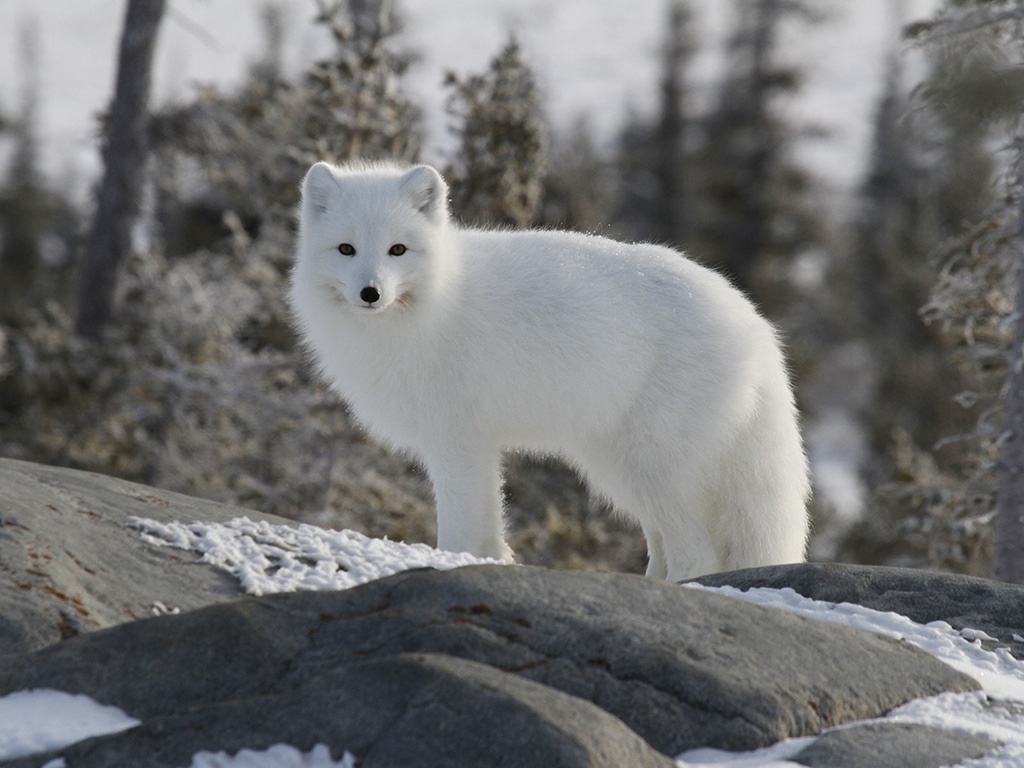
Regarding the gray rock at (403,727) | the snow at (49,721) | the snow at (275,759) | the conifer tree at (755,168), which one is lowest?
the snow at (49,721)

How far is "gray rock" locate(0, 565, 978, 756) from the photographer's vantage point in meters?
3.04

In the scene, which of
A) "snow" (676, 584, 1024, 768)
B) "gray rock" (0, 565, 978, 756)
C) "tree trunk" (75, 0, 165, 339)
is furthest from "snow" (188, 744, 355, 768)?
"tree trunk" (75, 0, 165, 339)

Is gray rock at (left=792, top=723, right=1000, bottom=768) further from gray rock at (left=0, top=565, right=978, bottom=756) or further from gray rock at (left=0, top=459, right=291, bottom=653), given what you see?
gray rock at (left=0, top=459, right=291, bottom=653)

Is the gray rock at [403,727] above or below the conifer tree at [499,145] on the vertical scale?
below

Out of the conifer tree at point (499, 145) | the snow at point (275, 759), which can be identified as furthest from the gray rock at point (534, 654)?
the conifer tree at point (499, 145)

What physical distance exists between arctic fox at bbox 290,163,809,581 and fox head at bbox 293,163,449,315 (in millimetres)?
10

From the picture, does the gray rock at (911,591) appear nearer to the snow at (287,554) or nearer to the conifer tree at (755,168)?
the snow at (287,554)

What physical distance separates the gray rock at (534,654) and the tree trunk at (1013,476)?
220 inches

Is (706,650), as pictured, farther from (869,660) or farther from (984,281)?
(984,281)

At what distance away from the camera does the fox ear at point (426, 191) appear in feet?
18.6

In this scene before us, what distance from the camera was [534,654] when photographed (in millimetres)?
3193

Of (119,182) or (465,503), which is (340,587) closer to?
(465,503)

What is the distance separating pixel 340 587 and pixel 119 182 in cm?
1061

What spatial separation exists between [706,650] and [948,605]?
164cm
